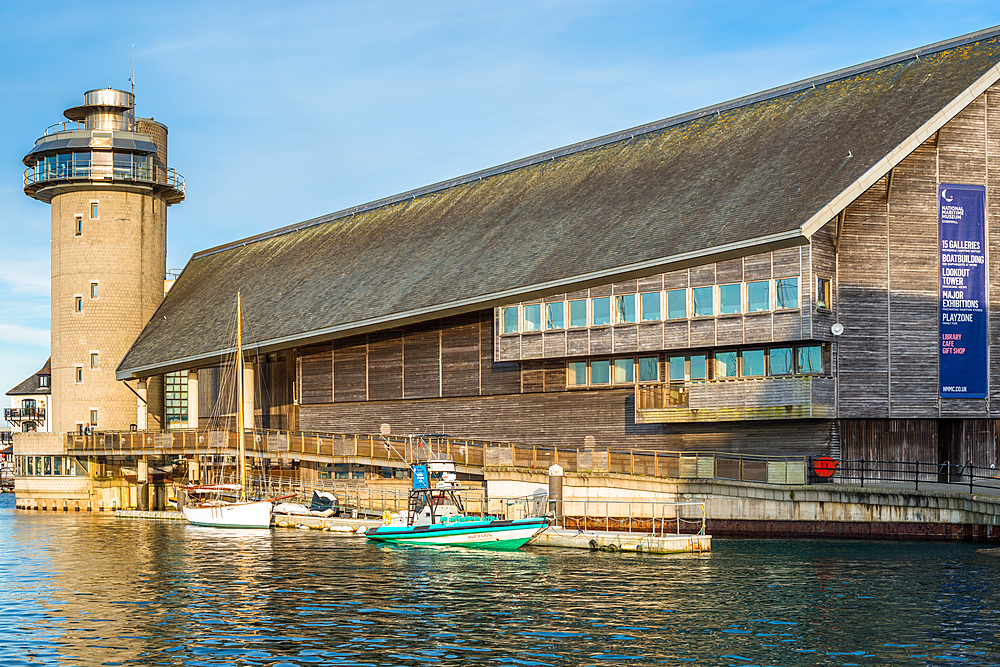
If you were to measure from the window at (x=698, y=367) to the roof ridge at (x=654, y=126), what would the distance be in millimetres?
14100

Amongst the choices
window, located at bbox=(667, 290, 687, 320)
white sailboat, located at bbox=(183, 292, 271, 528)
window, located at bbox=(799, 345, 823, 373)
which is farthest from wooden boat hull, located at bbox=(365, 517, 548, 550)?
white sailboat, located at bbox=(183, 292, 271, 528)

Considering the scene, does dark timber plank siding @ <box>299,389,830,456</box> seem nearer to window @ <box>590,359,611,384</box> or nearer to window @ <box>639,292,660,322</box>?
window @ <box>590,359,611,384</box>

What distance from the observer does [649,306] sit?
46156mm

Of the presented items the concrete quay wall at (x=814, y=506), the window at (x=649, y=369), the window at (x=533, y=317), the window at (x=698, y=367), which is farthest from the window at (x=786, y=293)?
the window at (x=533, y=317)

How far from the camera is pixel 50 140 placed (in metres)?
75.2

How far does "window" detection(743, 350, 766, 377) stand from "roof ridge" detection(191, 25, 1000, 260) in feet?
46.5

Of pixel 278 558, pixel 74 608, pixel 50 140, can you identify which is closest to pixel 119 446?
pixel 50 140

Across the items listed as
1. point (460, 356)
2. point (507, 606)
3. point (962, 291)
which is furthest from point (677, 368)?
point (507, 606)

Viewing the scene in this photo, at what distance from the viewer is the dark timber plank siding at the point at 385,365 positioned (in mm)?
57969

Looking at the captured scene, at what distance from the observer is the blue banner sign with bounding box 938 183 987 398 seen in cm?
4397

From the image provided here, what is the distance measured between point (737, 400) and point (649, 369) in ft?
16.2

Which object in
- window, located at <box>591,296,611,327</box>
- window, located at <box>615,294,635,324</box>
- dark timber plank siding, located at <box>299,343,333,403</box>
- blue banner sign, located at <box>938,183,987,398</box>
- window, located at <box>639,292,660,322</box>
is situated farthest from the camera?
dark timber plank siding, located at <box>299,343,333,403</box>

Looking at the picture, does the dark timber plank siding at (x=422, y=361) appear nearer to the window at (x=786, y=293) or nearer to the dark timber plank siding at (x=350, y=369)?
Answer: the dark timber plank siding at (x=350, y=369)

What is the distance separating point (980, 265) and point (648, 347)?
13.0 m
